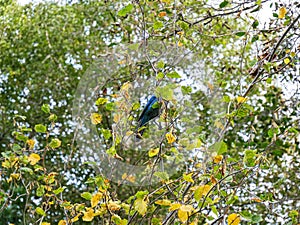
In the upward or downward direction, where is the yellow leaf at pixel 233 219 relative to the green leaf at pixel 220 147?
downward

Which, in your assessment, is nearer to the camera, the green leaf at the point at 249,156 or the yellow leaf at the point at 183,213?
the yellow leaf at the point at 183,213

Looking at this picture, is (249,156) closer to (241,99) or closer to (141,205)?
(241,99)

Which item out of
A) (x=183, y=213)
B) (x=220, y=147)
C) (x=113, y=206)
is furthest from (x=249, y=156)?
(x=113, y=206)

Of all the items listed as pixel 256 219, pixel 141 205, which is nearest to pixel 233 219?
pixel 256 219

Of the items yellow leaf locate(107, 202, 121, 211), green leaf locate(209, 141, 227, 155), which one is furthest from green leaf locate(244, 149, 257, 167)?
yellow leaf locate(107, 202, 121, 211)

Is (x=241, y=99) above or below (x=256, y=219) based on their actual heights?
above

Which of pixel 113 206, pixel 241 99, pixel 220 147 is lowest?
pixel 113 206

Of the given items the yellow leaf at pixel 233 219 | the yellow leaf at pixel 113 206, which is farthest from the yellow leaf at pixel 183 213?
the yellow leaf at pixel 113 206

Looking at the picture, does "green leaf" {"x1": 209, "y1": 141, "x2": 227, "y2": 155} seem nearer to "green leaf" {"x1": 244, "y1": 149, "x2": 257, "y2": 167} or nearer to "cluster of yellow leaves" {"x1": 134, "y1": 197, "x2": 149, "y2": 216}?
"green leaf" {"x1": 244, "y1": 149, "x2": 257, "y2": 167}

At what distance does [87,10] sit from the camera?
4.25 meters

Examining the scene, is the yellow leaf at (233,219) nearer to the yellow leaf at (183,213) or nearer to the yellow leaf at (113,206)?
the yellow leaf at (183,213)

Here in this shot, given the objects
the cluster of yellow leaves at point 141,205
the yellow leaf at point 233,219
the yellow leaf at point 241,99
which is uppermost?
the yellow leaf at point 241,99

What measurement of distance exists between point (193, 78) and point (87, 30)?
2.42 meters

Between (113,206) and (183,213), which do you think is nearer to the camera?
(183,213)
